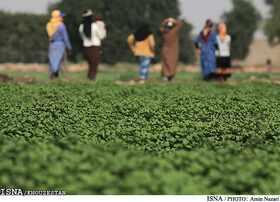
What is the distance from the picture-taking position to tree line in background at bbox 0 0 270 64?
1214 inches

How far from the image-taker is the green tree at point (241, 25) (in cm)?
3628

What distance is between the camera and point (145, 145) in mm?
5852

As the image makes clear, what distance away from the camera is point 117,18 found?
31578mm

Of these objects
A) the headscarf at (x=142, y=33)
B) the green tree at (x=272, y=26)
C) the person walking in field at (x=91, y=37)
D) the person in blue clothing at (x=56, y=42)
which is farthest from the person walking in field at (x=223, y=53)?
the green tree at (x=272, y=26)

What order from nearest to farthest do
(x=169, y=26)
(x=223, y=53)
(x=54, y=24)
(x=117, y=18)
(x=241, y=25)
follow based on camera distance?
(x=54, y=24), (x=223, y=53), (x=169, y=26), (x=117, y=18), (x=241, y=25)

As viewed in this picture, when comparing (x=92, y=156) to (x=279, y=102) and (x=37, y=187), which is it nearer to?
(x=37, y=187)

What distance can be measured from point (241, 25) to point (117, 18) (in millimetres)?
11866

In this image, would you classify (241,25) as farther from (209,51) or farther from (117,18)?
(209,51)

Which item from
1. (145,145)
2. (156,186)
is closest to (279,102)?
(145,145)

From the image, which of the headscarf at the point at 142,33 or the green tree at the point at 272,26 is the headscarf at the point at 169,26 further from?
the green tree at the point at 272,26

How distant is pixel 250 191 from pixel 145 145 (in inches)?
101

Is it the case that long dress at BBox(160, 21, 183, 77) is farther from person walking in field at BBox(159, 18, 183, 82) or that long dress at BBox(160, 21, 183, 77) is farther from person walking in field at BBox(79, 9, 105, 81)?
person walking in field at BBox(79, 9, 105, 81)

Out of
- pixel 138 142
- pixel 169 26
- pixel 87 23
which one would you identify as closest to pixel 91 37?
pixel 87 23

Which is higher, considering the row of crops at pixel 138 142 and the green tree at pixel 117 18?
the green tree at pixel 117 18
